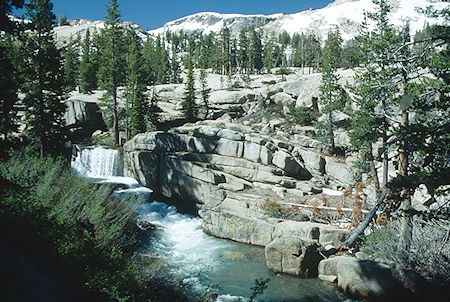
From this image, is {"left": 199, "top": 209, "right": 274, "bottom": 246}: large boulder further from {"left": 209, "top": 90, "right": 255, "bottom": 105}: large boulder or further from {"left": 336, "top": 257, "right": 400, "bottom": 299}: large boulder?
{"left": 209, "top": 90, "right": 255, "bottom": 105}: large boulder

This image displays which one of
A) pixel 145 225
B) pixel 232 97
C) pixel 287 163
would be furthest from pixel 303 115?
pixel 145 225

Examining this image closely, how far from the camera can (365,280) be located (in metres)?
9.50

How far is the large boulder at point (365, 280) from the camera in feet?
30.1

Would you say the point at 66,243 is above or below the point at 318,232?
above

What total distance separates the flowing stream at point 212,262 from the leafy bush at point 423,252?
275cm

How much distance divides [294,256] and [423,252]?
185 inches

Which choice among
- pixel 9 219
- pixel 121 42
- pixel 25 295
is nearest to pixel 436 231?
pixel 25 295

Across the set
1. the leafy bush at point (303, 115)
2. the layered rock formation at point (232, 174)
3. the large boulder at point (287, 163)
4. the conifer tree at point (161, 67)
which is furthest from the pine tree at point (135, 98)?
the conifer tree at point (161, 67)

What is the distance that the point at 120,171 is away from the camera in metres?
26.2

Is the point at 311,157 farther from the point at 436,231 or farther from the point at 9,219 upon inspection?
the point at 9,219

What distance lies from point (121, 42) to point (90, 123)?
36.7 ft

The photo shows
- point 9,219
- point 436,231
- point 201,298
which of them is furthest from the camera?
point 436,231

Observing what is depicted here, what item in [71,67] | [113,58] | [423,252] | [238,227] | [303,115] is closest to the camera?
[423,252]

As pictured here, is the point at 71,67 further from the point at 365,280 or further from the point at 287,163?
the point at 365,280
